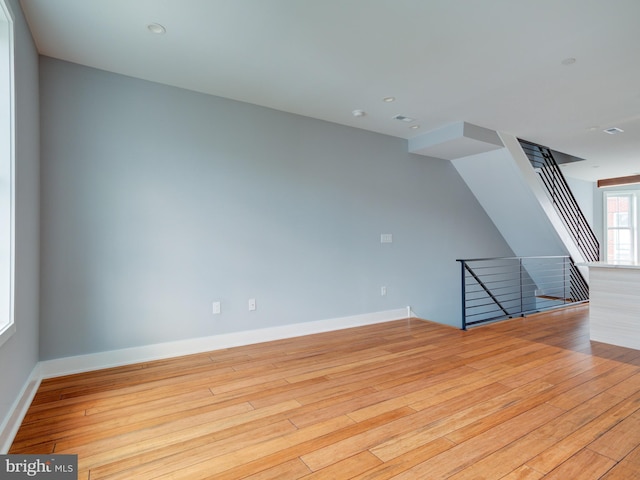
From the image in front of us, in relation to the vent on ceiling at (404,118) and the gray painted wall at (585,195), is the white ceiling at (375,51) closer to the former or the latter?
the vent on ceiling at (404,118)

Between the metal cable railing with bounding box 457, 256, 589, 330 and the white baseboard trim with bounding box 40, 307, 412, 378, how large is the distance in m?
2.62

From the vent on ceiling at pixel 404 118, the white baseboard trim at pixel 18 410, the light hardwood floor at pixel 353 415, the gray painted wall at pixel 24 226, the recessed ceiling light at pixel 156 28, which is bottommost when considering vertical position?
the light hardwood floor at pixel 353 415

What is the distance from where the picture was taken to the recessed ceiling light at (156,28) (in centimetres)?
240

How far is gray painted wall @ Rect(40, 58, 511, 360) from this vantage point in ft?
9.61

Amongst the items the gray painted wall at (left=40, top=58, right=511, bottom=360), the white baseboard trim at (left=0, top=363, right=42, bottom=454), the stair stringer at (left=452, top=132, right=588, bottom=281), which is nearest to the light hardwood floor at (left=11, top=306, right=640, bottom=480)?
the white baseboard trim at (left=0, top=363, right=42, bottom=454)

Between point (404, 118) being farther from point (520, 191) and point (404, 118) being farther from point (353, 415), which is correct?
point (353, 415)

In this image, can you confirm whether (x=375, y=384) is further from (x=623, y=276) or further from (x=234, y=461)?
(x=623, y=276)

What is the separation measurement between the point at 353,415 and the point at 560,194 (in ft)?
19.3

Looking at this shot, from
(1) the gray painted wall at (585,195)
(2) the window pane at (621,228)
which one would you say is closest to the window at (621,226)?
(2) the window pane at (621,228)

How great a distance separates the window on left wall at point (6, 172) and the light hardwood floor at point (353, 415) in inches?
32.1

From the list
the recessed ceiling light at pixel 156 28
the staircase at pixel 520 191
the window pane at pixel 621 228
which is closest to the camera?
the recessed ceiling light at pixel 156 28

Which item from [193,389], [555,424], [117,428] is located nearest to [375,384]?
[555,424]

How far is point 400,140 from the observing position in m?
5.02

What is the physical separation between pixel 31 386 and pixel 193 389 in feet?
3.76
